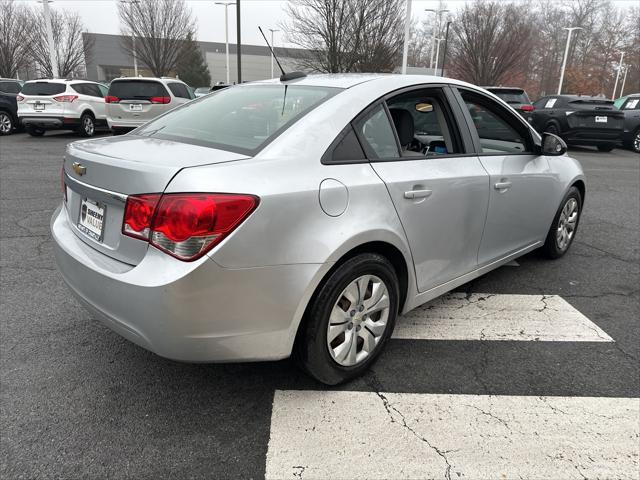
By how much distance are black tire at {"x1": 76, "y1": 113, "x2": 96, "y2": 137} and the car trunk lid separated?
1321cm

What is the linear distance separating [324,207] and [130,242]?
2.80 ft

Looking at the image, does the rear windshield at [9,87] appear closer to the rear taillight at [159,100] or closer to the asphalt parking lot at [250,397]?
the rear taillight at [159,100]

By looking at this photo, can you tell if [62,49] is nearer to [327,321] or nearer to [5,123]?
[5,123]

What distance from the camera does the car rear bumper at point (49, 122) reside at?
44.5 ft

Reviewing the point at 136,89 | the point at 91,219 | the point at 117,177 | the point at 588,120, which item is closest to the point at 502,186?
the point at 117,177

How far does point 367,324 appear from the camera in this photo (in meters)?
2.57

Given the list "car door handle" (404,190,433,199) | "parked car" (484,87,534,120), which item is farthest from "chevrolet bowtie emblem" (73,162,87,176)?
"parked car" (484,87,534,120)

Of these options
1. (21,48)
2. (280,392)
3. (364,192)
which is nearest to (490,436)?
(280,392)

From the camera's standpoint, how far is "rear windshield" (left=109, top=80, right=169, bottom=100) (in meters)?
12.7

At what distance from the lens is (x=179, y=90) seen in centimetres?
1410

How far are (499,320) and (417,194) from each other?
131 cm

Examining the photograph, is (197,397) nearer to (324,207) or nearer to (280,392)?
(280,392)

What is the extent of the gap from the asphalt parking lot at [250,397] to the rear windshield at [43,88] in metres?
12.0

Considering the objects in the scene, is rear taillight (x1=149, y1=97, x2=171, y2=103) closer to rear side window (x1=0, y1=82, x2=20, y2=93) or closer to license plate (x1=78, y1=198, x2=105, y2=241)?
rear side window (x1=0, y1=82, x2=20, y2=93)
